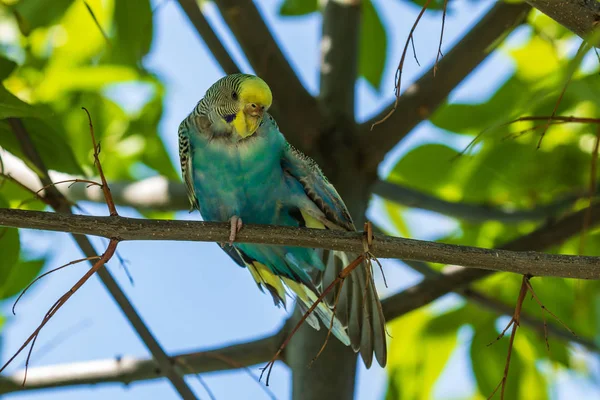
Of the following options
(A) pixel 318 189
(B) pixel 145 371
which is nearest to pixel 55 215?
(A) pixel 318 189

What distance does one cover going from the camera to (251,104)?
113 inches

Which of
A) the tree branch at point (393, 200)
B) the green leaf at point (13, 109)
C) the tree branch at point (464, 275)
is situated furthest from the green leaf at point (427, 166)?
the green leaf at point (13, 109)

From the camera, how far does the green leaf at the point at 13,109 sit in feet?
6.86

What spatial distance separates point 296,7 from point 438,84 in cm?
106

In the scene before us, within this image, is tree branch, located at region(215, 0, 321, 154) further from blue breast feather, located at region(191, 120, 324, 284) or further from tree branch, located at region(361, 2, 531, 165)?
blue breast feather, located at region(191, 120, 324, 284)

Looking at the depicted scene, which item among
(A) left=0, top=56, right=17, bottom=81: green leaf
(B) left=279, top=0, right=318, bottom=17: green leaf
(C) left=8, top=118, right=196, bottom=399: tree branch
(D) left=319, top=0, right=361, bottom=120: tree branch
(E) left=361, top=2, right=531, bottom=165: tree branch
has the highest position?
(B) left=279, top=0, right=318, bottom=17: green leaf

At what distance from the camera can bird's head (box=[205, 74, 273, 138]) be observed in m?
2.82

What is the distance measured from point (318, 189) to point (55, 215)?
131 cm

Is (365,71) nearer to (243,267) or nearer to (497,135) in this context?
(497,135)

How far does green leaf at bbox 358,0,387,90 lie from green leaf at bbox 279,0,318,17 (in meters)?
0.34

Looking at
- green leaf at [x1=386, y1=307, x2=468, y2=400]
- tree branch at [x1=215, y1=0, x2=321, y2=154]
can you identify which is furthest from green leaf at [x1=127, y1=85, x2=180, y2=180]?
green leaf at [x1=386, y1=307, x2=468, y2=400]

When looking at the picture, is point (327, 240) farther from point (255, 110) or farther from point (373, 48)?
point (373, 48)

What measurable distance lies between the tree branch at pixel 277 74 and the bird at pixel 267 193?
0.58 metres

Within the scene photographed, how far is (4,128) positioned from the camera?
8.43 feet
